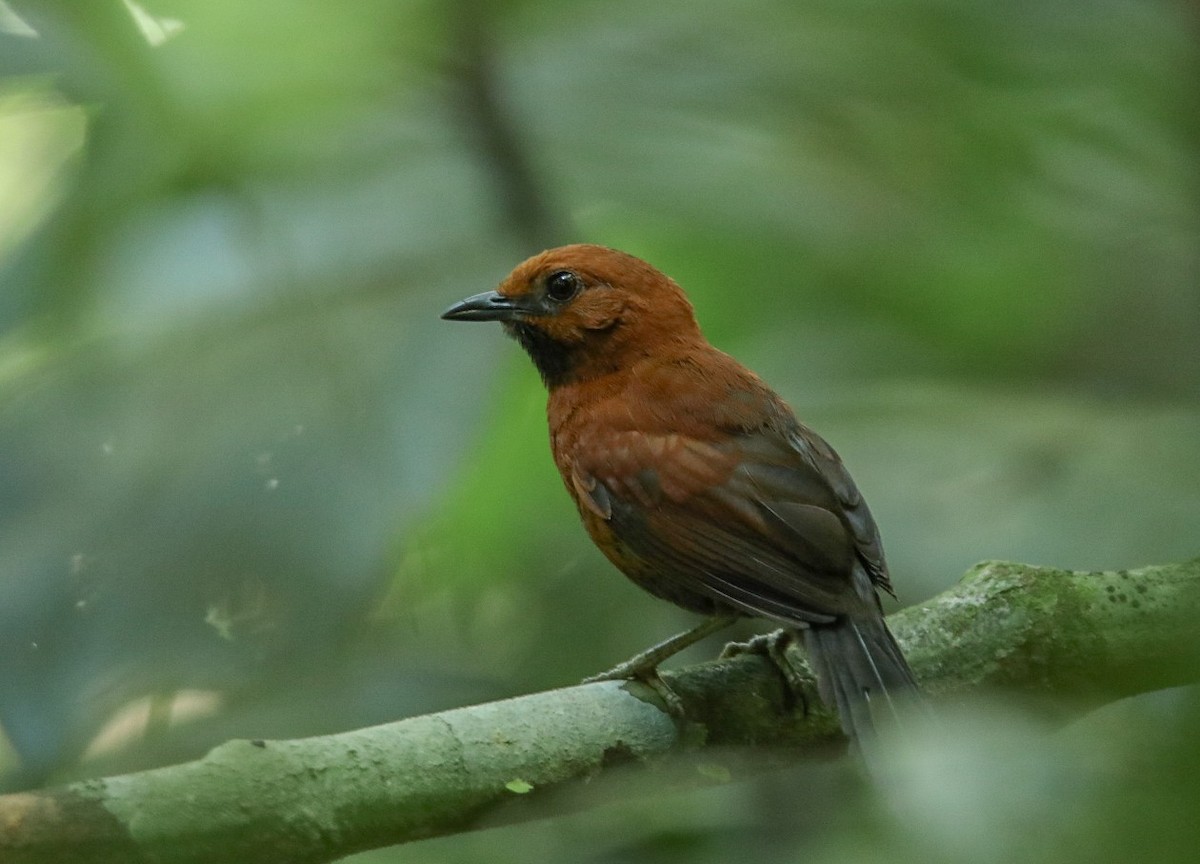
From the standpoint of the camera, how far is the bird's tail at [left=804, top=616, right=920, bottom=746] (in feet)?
8.01

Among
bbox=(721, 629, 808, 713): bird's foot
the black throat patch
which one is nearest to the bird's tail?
bbox=(721, 629, 808, 713): bird's foot

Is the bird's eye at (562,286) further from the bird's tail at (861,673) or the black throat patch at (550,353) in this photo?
the bird's tail at (861,673)

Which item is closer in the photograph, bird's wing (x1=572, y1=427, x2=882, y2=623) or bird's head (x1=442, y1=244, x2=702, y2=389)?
bird's wing (x1=572, y1=427, x2=882, y2=623)

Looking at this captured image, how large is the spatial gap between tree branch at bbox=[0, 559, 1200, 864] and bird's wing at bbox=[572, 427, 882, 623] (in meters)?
0.17

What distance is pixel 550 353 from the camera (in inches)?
141

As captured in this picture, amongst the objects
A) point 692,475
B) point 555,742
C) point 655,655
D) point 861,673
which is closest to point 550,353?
point 692,475

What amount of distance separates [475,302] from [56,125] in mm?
1182

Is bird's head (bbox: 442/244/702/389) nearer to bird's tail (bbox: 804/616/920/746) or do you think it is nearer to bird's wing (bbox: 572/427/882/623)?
bird's wing (bbox: 572/427/882/623)

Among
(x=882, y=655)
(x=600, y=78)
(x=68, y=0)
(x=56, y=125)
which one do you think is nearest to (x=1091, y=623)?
(x=882, y=655)

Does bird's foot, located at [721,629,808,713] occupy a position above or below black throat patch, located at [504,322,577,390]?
below

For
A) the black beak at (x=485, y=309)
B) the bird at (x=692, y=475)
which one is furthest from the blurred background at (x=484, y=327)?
the bird at (x=692, y=475)

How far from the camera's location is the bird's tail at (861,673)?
8.01ft

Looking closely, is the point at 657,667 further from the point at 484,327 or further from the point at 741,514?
the point at 484,327

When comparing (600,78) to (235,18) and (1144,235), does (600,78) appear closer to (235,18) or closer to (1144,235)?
(235,18)
